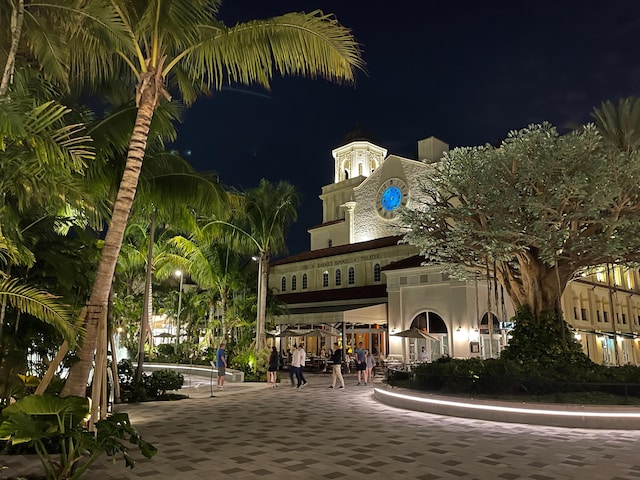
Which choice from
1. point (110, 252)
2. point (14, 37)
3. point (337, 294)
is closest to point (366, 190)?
point (337, 294)

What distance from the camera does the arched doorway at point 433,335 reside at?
90.7 feet

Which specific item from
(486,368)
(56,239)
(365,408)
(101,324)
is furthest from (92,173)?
(486,368)

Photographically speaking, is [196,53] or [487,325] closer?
[196,53]

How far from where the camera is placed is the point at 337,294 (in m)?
34.6

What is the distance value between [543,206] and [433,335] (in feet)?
48.4

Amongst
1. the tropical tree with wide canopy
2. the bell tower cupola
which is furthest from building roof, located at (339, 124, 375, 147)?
the tropical tree with wide canopy

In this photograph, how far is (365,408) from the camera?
14273mm

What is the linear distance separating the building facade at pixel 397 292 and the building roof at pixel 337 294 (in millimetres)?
112

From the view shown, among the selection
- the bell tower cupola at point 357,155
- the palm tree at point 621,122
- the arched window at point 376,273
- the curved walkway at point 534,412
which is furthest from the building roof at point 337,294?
the curved walkway at point 534,412

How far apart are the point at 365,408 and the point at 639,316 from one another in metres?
37.3

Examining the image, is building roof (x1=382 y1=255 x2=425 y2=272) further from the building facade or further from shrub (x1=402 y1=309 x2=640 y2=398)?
shrub (x1=402 y1=309 x2=640 y2=398)

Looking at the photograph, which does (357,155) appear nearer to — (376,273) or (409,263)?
(376,273)

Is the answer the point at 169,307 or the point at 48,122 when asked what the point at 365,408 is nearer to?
the point at 48,122

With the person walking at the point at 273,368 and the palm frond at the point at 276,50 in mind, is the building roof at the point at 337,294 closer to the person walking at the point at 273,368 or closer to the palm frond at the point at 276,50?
the person walking at the point at 273,368
